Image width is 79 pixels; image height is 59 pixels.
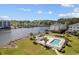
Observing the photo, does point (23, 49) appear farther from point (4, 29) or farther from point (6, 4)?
point (6, 4)

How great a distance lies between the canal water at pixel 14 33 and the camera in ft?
6.29

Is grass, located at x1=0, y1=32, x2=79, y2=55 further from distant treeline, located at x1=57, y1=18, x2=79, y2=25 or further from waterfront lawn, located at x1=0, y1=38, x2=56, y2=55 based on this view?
distant treeline, located at x1=57, y1=18, x2=79, y2=25

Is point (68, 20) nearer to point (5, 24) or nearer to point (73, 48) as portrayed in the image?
point (73, 48)

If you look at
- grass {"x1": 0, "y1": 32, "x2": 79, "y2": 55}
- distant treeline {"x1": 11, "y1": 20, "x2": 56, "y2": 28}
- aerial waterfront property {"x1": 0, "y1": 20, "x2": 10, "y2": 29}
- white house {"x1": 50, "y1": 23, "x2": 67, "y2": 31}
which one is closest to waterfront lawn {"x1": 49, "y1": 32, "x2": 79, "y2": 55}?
grass {"x1": 0, "y1": 32, "x2": 79, "y2": 55}

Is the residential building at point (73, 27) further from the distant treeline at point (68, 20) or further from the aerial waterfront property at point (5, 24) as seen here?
the aerial waterfront property at point (5, 24)

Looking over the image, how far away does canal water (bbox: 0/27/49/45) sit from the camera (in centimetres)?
192

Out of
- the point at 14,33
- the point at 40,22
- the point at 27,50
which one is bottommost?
the point at 27,50

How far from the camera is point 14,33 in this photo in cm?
194

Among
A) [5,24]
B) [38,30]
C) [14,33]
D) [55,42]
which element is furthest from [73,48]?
[5,24]

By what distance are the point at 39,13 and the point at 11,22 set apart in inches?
10.9

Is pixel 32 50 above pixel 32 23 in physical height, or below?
below

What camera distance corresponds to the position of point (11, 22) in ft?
6.32

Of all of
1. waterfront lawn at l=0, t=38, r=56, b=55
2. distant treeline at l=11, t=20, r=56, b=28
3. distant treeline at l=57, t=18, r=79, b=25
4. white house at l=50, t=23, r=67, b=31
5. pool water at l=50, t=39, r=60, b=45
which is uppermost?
distant treeline at l=57, t=18, r=79, b=25
